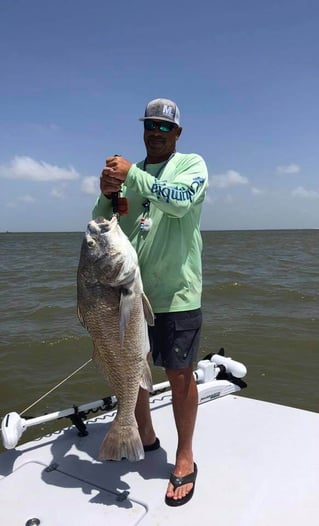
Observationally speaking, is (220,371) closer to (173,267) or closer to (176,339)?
(176,339)

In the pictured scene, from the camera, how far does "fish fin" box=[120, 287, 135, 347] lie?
286 centimetres

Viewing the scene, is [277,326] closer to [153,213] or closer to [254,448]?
[254,448]

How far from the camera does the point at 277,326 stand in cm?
1130

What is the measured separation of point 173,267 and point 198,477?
1546 mm

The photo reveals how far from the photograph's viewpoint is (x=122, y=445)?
9.78 feet

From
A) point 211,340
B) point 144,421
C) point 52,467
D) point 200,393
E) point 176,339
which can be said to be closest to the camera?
point 176,339

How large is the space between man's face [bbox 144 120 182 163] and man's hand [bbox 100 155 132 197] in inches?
18.1

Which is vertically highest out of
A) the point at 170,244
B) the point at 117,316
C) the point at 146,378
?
the point at 170,244

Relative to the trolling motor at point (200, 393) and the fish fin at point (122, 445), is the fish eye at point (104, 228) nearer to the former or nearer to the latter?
the fish fin at point (122, 445)

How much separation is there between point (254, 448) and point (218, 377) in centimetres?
134

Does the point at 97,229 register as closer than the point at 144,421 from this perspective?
Yes

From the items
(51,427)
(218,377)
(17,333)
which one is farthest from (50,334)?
(218,377)

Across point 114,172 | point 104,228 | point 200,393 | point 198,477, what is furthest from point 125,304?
point 200,393

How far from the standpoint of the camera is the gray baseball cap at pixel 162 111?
311 cm
